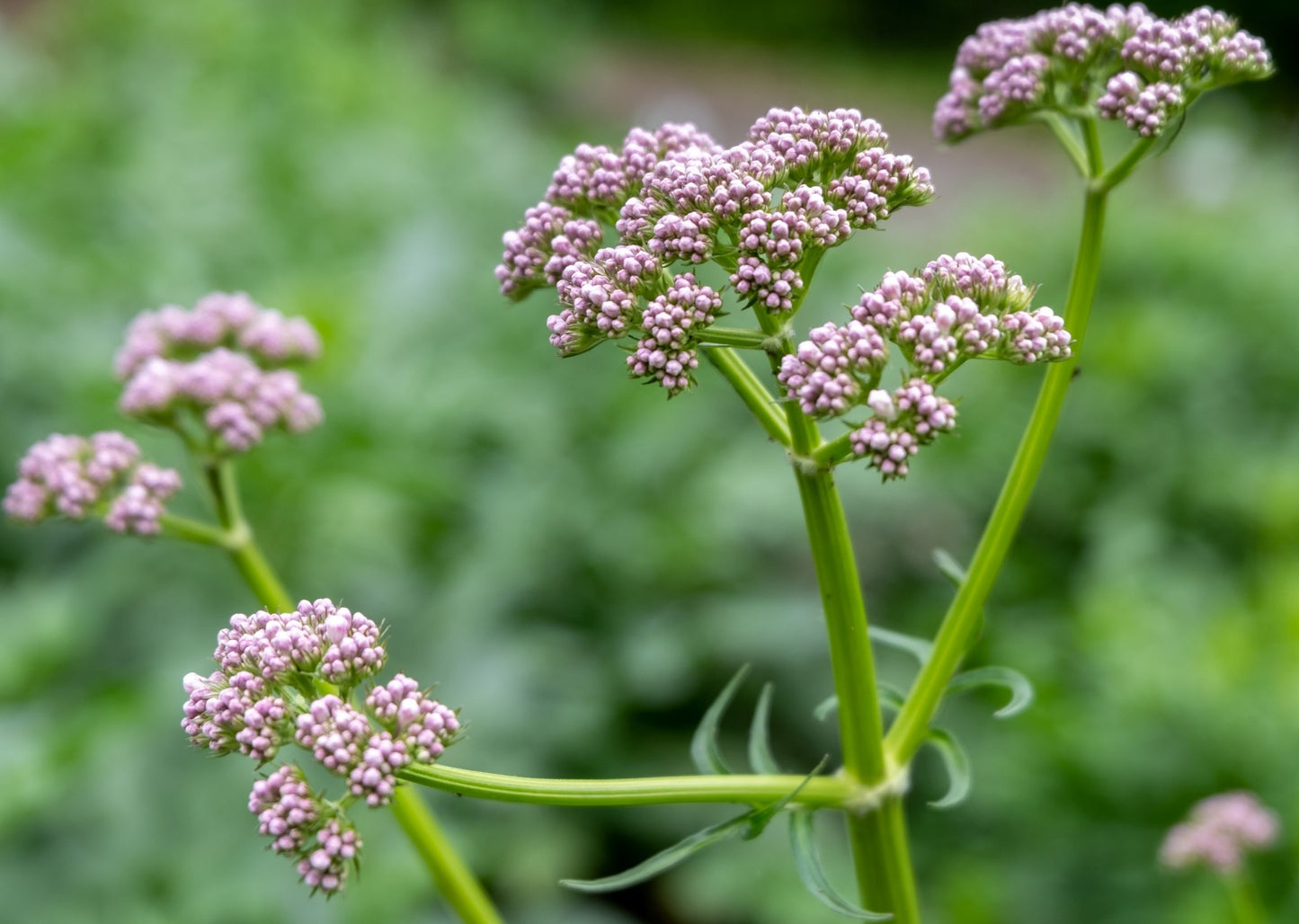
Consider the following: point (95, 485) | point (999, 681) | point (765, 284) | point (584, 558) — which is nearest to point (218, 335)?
point (95, 485)

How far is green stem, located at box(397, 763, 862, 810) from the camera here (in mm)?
1872

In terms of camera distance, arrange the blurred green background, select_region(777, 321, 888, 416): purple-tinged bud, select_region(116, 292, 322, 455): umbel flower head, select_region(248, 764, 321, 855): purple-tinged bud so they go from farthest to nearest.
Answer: the blurred green background, select_region(116, 292, 322, 455): umbel flower head, select_region(248, 764, 321, 855): purple-tinged bud, select_region(777, 321, 888, 416): purple-tinged bud

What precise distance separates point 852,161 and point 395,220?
8.97 metres

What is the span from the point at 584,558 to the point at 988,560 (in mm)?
5214

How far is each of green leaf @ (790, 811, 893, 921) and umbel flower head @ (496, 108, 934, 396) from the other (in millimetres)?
780

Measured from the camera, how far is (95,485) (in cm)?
316

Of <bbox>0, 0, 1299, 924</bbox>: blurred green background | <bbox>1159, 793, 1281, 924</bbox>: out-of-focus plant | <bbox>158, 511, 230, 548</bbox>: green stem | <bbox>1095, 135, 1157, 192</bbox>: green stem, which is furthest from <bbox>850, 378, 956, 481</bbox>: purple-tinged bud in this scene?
<bbox>0, 0, 1299, 924</bbox>: blurred green background

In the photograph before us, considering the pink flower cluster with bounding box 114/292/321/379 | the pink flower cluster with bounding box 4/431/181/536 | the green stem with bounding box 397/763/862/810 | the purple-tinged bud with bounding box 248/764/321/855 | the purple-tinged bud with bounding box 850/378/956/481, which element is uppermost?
the pink flower cluster with bounding box 114/292/321/379

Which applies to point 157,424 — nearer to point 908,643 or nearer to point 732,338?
point 732,338

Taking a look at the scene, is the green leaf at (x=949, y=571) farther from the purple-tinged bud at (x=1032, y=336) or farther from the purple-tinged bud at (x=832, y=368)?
the purple-tinged bud at (x=832, y=368)

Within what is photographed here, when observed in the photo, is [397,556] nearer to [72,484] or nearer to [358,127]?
[72,484]

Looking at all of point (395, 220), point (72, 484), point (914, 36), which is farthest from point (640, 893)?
point (914, 36)

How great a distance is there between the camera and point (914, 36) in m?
31.2

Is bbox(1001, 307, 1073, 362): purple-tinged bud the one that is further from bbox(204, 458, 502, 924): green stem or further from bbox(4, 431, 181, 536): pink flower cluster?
bbox(4, 431, 181, 536): pink flower cluster
